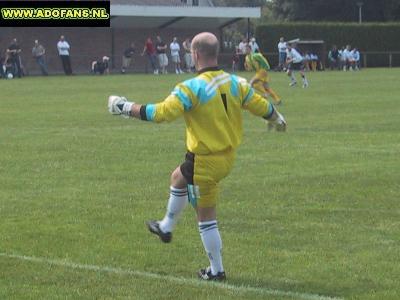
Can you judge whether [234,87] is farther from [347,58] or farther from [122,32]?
[122,32]

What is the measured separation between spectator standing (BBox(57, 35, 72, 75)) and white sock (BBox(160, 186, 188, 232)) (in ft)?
142

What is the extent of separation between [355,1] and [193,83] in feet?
223

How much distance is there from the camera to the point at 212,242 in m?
7.42

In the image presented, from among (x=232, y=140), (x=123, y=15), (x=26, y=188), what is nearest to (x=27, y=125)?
(x=26, y=188)

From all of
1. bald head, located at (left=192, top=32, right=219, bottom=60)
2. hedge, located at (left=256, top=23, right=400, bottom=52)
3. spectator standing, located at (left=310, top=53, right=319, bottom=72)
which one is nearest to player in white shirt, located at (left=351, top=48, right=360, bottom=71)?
spectator standing, located at (left=310, top=53, right=319, bottom=72)

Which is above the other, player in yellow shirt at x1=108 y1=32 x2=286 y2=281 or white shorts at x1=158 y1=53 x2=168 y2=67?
player in yellow shirt at x1=108 y1=32 x2=286 y2=281

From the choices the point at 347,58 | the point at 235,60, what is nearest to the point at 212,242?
the point at 235,60

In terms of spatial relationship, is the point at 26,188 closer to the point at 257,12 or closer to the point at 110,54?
the point at 110,54

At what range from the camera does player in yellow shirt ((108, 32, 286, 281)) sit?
7133mm

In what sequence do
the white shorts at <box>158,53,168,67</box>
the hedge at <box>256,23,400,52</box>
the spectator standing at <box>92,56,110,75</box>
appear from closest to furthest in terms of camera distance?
the spectator standing at <box>92,56,110,75</box>, the white shorts at <box>158,53,168,67</box>, the hedge at <box>256,23,400,52</box>

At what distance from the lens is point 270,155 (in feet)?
50.1

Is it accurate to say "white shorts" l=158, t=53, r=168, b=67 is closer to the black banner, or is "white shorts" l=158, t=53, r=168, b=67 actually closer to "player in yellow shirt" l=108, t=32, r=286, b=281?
the black banner

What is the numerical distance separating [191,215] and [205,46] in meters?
3.53

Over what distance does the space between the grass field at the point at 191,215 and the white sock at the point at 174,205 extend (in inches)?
13.9
